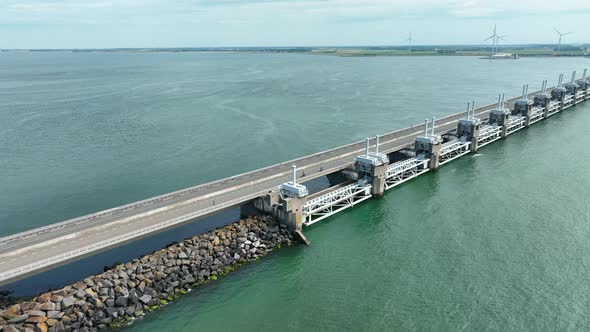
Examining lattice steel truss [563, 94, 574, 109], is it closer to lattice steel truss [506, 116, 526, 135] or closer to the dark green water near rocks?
lattice steel truss [506, 116, 526, 135]

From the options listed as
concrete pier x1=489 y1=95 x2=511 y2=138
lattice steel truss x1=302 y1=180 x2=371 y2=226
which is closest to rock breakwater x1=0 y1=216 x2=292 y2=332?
lattice steel truss x1=302 y1=180 x2=371 y2=226

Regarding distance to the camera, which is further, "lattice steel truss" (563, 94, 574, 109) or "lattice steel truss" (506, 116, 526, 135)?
"lattice steel truss" (563, 94, 574, 109)

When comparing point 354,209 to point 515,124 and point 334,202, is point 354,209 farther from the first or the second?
point 515,124

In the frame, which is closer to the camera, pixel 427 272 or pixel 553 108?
pixel 427 272

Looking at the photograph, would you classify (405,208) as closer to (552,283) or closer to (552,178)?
(552,283)

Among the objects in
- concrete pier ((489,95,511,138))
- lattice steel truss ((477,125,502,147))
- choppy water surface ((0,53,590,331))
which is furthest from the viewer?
concrete pier ((489,95,511,138))

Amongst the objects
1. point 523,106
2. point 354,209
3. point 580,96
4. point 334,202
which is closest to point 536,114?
point 523,106

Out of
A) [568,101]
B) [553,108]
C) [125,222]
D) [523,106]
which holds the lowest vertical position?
[553,108]

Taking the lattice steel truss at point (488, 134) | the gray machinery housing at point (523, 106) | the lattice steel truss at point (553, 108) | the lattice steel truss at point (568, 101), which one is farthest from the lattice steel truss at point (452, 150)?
the lattice steel truss at point (568, 101)
